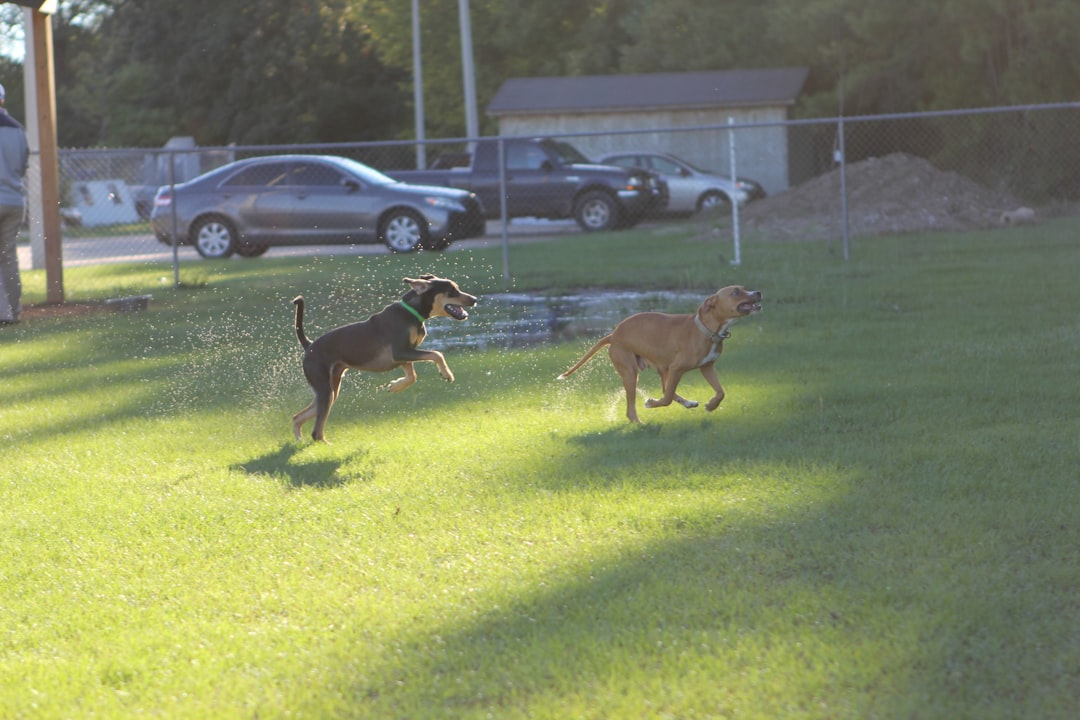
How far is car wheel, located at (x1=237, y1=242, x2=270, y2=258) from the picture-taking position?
21.5 meters

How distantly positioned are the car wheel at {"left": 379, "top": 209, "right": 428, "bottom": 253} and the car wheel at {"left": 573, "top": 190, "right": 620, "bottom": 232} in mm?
5956

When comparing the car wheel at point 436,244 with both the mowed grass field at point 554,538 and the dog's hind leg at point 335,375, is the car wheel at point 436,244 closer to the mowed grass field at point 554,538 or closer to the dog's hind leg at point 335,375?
the mowed grass field at point 554,538

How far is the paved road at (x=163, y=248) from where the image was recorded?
21281 mm

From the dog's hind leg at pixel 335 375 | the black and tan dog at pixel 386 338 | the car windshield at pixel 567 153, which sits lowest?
the dog's hind leg at pixel 335 375

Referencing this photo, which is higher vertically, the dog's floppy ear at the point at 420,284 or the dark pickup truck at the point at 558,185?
the dark pickup truck at the point at 558,185

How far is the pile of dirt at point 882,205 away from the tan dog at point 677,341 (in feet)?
48.9

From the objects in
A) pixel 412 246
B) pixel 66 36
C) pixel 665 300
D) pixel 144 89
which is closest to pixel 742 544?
pixel 665 300

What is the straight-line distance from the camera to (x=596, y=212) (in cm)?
2603

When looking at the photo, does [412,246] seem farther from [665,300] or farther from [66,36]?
[66,36]

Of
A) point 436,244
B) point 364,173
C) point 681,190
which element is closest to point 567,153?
point 681,190

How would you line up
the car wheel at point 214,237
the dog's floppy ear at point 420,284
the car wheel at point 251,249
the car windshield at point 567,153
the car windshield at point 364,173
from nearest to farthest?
the dog's floppy ear at point 420,284
the car windshield at point 364,173
the car wheel at point 251,249
the car wheel at point 214,237
the car windshield at point 567,153

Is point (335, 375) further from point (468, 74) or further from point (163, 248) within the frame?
point (468, 74)

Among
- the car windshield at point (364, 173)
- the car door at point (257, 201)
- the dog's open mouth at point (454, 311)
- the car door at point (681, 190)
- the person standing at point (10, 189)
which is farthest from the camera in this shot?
the car door at point (681, 190)

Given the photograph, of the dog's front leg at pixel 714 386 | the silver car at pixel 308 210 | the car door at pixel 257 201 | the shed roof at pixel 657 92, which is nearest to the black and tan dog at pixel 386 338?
the dog's front leg at pixel 714 386
